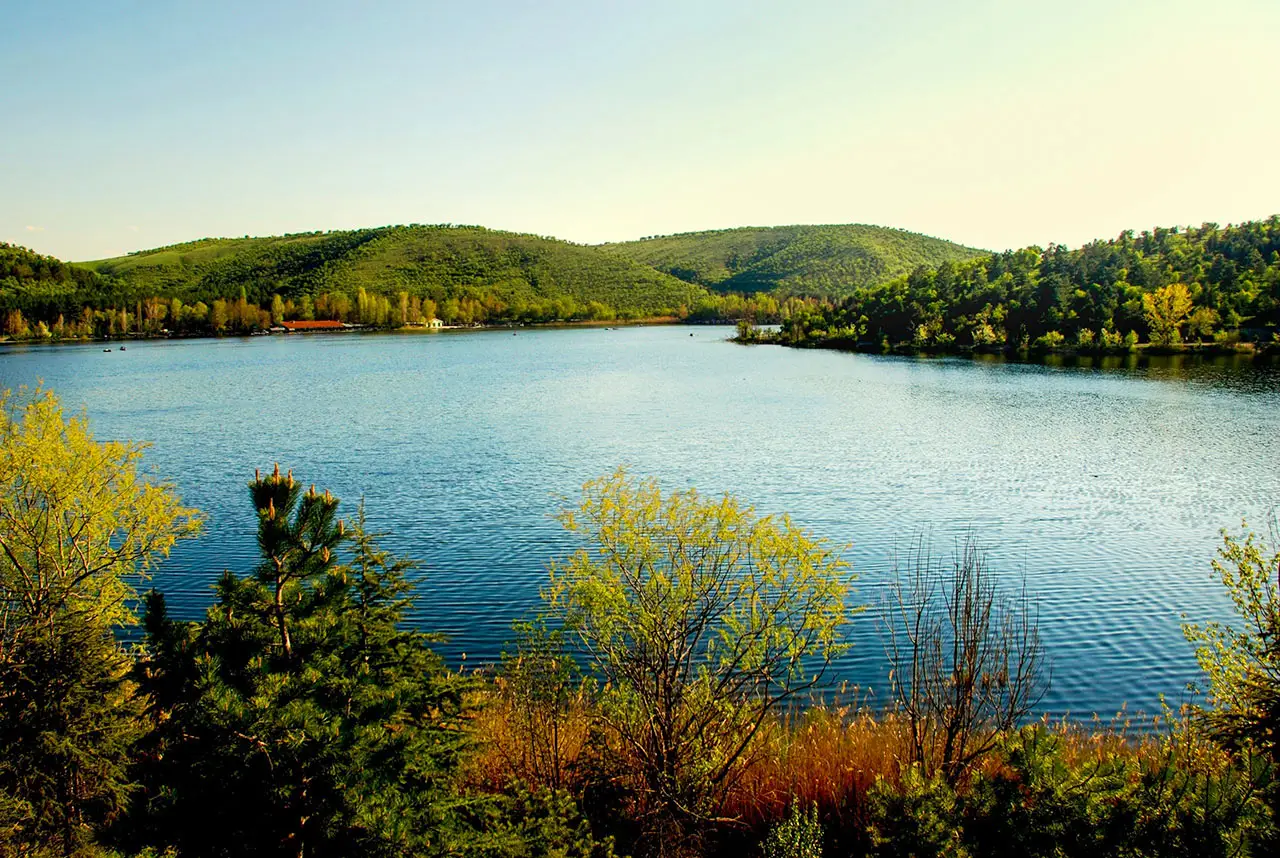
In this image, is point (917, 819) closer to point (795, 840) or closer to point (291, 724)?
point (795, 840)

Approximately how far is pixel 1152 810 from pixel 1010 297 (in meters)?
115

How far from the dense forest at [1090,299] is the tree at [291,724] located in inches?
4030

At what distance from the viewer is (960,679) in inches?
372

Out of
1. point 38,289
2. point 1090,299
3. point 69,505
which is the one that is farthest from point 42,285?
point 69,505

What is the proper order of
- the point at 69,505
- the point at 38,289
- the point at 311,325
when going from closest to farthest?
the point at 69,505 < the point at 38,289 < the point at 311,325

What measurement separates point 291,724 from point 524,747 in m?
5.13

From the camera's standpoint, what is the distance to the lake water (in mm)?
20469

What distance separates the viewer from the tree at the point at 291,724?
20.3 ft

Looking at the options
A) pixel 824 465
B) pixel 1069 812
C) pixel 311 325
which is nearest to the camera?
pixel 1069 812

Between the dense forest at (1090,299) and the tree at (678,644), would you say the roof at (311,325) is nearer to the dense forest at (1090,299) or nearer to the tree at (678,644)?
the dense forest at (1090,299)

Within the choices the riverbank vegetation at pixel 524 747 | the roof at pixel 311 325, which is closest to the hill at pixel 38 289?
the roof at pixel 311 325

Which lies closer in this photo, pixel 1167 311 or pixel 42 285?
pixel 1167 311

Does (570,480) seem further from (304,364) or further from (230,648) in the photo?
(304,364)

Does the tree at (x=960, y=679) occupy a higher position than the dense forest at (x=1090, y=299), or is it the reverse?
the dense forest at (x=1090, y=299)
